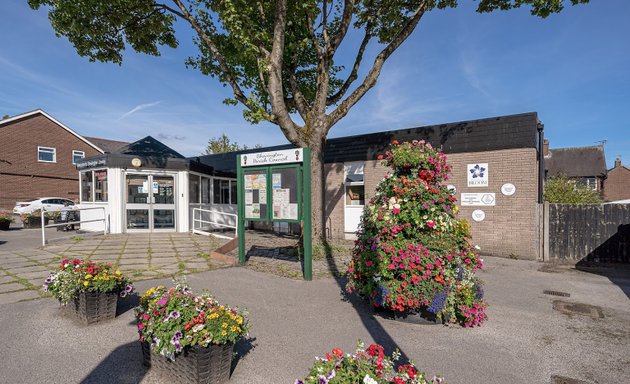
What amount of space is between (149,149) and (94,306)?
12253 mm

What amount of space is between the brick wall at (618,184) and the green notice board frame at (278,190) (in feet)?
145

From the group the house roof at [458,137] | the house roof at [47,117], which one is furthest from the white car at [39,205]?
the house roof at [458,137]

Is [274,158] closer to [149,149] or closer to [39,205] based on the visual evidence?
[149,149]

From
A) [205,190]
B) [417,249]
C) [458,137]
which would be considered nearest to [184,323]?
[417,249]

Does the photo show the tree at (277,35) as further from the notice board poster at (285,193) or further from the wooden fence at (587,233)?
the wooden fence at (587,233)

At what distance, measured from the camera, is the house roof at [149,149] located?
1423cm

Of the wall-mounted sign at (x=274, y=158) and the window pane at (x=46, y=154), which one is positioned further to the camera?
the window pane at (x=46, y=154)

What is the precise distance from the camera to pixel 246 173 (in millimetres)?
7719

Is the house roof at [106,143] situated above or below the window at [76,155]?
above

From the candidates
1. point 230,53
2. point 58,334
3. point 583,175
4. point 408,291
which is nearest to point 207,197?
point 230,53

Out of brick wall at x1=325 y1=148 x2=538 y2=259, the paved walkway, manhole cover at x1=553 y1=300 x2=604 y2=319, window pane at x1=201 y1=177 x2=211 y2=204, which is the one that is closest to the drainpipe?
brick wall at x1=325 y1=148 x2=538 y2=259

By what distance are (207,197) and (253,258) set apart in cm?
763

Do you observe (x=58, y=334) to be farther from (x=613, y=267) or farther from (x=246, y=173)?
(x=613, y=267)

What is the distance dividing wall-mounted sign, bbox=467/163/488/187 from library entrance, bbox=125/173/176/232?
1117 centimetres
